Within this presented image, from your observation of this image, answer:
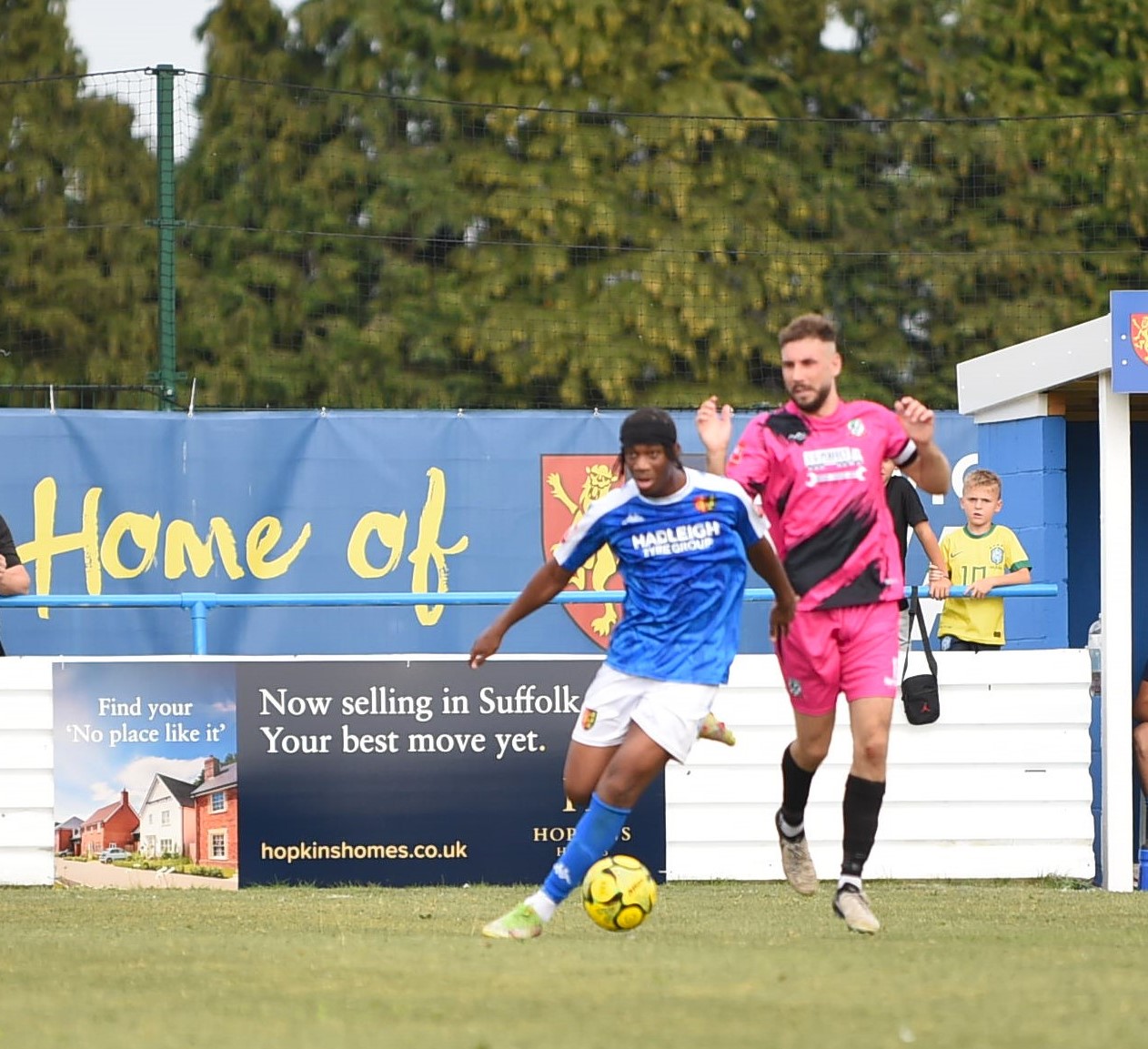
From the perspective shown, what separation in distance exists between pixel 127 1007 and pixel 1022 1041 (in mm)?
2319

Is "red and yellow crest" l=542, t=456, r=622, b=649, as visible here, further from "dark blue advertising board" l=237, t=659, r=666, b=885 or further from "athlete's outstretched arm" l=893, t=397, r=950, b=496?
"athlete's outstretched arm" l=893, t=397, r=950, b=496

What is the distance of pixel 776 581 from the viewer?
25.0ft

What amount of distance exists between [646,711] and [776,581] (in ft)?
2.15

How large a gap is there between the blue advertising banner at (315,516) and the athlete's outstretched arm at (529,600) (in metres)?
7.23

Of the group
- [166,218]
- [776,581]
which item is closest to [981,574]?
[776,581]

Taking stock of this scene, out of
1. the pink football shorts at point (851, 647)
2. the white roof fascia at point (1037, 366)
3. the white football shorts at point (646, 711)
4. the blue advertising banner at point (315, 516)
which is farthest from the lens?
the blue advertising banner at point (315, 516)

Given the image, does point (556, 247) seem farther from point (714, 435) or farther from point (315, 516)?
point (714, 435)

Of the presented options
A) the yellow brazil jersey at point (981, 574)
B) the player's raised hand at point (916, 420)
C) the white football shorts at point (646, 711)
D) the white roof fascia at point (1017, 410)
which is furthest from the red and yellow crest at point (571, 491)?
the white football shorts at point (646, 711)

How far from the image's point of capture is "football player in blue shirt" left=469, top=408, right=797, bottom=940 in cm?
741

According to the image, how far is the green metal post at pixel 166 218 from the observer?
15750 mm

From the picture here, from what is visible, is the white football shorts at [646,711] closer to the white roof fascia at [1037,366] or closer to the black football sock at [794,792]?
the black football sock at [794,792]

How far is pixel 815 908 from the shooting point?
946 centimetres

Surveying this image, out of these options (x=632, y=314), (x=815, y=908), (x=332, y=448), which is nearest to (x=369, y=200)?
(x=632, y=314)

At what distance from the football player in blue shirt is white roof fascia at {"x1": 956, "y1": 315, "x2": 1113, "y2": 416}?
4.31m
